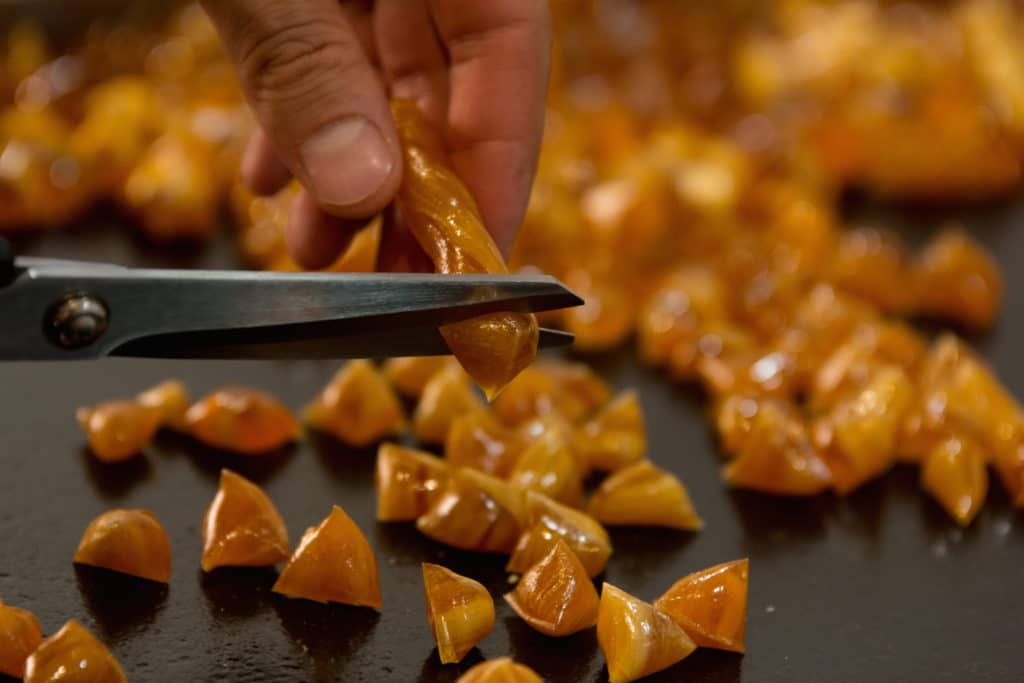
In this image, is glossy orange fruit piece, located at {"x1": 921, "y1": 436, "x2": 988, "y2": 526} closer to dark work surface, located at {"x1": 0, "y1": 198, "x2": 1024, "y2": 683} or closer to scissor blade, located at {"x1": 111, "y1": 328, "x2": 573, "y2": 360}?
dark work surface, located at {"x1": 0, "y1": 198, "x2": 1024, "y2": 683}

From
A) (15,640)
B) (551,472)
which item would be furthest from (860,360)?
(15,640)

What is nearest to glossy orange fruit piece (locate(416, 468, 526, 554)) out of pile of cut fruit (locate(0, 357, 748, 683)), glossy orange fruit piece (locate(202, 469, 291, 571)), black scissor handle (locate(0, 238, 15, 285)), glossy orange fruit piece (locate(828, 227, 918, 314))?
pile of cut fruit (locate(0, 357, 748, 683))

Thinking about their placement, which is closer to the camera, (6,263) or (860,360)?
(6,263)

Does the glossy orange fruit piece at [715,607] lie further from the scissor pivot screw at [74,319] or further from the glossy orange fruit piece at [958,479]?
the scissor pivot screw at [74,319]

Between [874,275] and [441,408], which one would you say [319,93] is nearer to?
[441,408]

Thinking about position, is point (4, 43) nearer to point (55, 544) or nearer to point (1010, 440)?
point (55, 544)

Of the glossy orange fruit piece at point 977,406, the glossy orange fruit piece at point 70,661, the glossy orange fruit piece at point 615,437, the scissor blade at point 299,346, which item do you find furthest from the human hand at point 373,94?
the glossy orange fruit piece at point 977,406

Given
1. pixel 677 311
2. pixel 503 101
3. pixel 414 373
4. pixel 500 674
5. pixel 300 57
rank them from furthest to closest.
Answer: pixel 677 311, pixel 414 373, pixel 503 101, pixel 300 57, pixel 500 674
